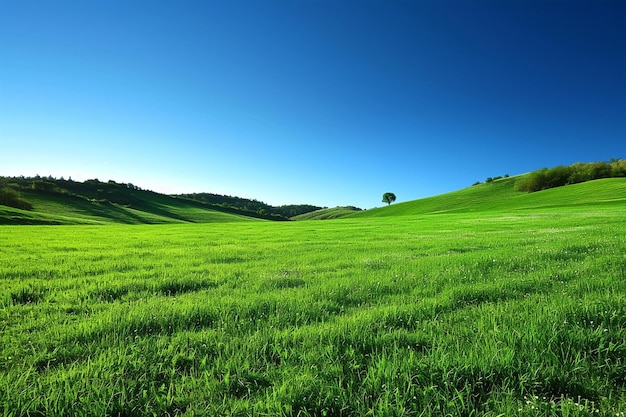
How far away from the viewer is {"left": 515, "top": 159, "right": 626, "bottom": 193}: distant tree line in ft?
346

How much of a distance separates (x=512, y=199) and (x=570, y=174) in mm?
42863

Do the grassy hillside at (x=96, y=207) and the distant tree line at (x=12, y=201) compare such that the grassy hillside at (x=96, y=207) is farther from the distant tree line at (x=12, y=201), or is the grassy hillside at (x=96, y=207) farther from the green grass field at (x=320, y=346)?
the green grass field at (x=320, y=346)

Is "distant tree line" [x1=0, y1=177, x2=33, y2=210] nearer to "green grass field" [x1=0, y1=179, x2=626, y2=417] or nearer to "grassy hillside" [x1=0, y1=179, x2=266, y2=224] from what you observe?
"grassy hillside" [x1=0, y1=179, x2=266, y2=224]

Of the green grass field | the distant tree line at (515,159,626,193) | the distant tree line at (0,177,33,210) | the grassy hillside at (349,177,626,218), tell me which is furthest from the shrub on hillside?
the distant tree line at (515,159,626,193)

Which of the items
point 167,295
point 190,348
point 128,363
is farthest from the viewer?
point 167,295

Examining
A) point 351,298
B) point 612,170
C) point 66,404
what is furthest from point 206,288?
point 612,170

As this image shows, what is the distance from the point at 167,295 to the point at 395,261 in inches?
287

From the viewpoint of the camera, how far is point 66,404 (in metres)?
3.09

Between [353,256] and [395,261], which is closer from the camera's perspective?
[395,261]

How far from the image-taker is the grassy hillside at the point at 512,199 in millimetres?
66938

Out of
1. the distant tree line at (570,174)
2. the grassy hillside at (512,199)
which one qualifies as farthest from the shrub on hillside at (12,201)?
the distant tree line at (570,174)

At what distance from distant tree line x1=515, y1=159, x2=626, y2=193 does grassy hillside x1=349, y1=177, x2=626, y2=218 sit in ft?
16.7

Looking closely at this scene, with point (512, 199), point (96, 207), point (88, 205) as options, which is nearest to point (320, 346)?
point (512, 199)

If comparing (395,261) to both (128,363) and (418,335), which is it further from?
(128,363)
